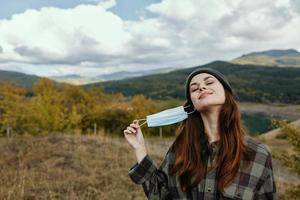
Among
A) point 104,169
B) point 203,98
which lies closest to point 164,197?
point 203,98

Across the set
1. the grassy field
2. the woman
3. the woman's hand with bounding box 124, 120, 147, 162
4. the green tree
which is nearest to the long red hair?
the woman

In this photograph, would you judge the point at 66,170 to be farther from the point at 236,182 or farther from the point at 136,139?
the point at 236,182

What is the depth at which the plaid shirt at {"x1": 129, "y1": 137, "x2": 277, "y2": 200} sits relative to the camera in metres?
2.08

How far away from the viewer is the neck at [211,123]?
2.21m

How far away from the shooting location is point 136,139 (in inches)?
93.6

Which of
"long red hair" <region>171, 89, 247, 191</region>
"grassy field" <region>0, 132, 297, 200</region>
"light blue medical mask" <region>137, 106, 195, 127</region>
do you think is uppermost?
"light blue medical mask" <region>137, 106, 195, 127</region>

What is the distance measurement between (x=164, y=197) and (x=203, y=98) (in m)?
0.57

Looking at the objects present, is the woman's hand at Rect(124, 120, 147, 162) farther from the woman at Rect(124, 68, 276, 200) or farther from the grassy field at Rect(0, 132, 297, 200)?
the grassy field at Rect(0, 132, 297, 200)

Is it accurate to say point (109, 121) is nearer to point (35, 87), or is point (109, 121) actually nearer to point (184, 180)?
point (35, 87)

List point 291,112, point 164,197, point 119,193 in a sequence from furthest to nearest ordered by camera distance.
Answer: point 291,112 < point 119,193 < point 164,197

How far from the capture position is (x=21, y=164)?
333 inches

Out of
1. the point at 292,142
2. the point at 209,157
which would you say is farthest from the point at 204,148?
the point at 292,142

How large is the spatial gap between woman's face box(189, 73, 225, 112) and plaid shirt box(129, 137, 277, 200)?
216 millimetres

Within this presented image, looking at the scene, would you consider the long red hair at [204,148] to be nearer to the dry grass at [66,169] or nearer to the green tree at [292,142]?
the dry grass at [66,169]
